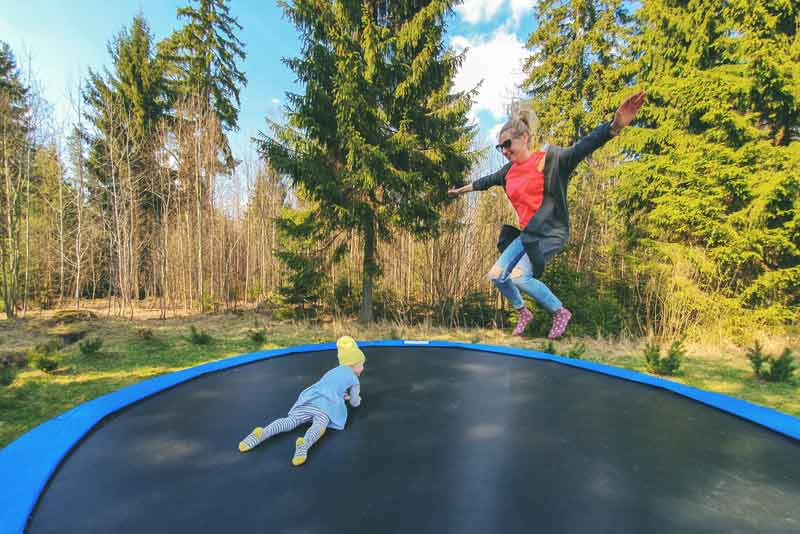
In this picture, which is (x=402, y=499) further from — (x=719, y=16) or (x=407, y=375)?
(x=719, y=16)

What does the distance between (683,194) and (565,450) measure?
16.1ft

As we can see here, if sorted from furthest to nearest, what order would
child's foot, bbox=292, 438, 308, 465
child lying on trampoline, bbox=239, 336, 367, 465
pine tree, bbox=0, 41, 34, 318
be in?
pine tree, bbox=0, 41, 34, 318, child lying on trampoline, bbox=239, 336, 367, 465, child's foot, bbox=292, 438, 308, 465

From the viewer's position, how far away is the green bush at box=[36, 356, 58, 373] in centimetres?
287

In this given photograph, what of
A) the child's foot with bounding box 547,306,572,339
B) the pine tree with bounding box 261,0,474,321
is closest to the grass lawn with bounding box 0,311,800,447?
the pine tree with bounding box 261,0,474,321

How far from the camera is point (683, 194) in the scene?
461 cm

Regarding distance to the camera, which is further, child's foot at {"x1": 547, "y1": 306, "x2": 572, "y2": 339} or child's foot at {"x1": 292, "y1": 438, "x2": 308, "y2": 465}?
child's foot at {"x1": 547, "y1": 306, "x2": 572, "y2": 339}

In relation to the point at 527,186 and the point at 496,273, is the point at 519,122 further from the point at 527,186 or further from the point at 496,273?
the point at 496,273

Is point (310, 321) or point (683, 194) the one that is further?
point (310, 321)

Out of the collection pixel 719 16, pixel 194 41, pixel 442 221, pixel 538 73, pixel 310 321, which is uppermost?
pixel 194 41

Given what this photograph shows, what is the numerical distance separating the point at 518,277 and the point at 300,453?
1266 mm

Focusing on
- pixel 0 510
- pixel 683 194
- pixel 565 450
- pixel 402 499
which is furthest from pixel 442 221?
pixel 0 510

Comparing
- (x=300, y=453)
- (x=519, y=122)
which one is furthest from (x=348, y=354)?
(x=519, y=122)

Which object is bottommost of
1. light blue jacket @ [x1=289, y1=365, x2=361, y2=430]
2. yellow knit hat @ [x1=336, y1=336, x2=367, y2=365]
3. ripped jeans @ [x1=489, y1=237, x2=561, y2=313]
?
light blue jacket @ [x1=289, y1=365, x2=361, y2=430]

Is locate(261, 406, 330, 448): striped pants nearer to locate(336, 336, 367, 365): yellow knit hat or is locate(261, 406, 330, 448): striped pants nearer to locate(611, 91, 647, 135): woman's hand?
locate(336, 336, 367, 365): yellow knit hat
